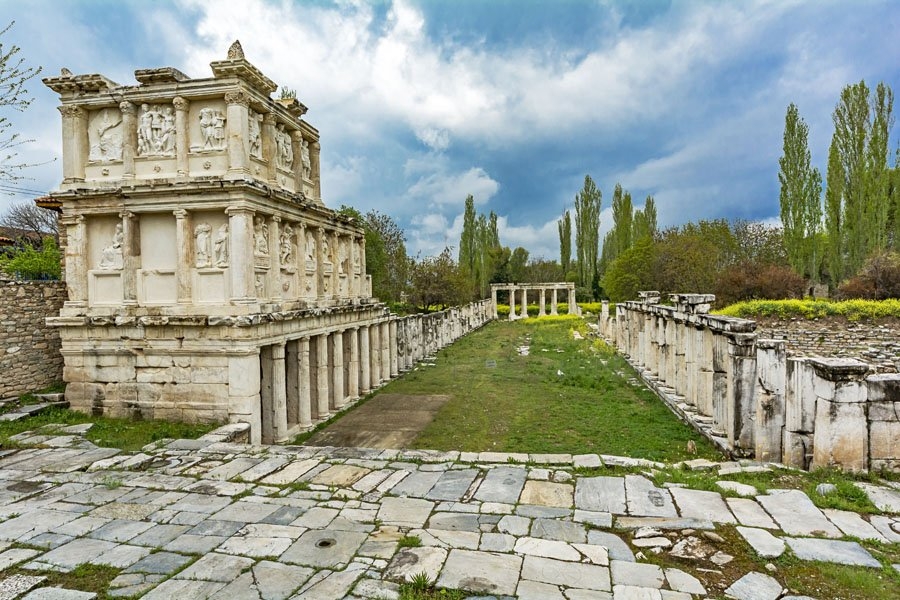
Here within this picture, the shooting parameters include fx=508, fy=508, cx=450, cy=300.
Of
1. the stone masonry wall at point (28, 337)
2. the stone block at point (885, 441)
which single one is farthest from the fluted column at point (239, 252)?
the stone block at point (885, 441)

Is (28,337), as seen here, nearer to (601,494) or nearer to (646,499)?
(601,494)

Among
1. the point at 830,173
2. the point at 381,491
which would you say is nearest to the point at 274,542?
the point at 381,491

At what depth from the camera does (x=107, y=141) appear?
1024 centimetres

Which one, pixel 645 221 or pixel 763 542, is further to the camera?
pixel 645 221

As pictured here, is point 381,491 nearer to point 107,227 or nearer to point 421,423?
point 421,423

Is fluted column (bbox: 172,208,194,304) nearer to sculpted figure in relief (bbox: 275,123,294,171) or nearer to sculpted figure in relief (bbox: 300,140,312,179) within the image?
sculpted figure in relief (bbox: 275,123,294,171)

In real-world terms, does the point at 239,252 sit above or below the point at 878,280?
above

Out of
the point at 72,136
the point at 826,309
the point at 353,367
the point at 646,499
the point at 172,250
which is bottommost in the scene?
the point at 646,499

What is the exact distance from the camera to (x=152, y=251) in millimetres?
10133

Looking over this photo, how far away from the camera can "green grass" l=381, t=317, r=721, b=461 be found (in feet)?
31.3

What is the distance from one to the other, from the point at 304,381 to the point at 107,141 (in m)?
6.37

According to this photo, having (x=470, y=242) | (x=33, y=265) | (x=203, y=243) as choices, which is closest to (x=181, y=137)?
(x=203, y=243)

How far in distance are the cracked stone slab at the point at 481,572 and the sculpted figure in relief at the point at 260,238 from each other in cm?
749

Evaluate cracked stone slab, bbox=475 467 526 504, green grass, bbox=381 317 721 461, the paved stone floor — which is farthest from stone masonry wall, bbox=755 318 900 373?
cracked stone slab, bbox=475 467 526 504
